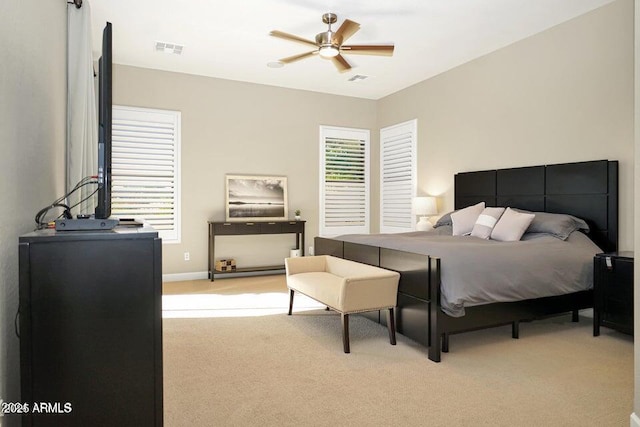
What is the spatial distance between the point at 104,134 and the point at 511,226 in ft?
11.7

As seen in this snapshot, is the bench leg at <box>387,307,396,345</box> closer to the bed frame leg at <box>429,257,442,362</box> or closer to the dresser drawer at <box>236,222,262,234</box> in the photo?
the bed frame leg at <box>429,257,442,362</box>

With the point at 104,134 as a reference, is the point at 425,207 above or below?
below

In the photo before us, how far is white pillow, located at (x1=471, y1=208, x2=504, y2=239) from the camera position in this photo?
13.7 ft

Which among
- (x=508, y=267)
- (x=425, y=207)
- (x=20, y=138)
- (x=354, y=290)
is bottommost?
(x=354, y=290)

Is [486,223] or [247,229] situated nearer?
[486,223]

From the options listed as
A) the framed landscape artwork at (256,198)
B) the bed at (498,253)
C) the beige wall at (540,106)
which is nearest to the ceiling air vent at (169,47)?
→ the framed landscape artwork at (256,198)

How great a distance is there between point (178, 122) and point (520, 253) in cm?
471

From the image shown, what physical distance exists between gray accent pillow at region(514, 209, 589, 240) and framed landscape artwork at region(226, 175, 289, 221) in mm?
3592

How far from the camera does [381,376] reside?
262cm

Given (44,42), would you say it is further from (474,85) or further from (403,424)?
(474,85)

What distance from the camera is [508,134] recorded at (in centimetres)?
490

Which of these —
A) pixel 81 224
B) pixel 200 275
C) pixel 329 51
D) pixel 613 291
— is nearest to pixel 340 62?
pixel 329 51

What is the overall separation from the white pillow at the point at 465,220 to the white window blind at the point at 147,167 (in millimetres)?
3749

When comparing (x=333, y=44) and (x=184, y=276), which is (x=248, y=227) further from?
(x=333, y=44)
